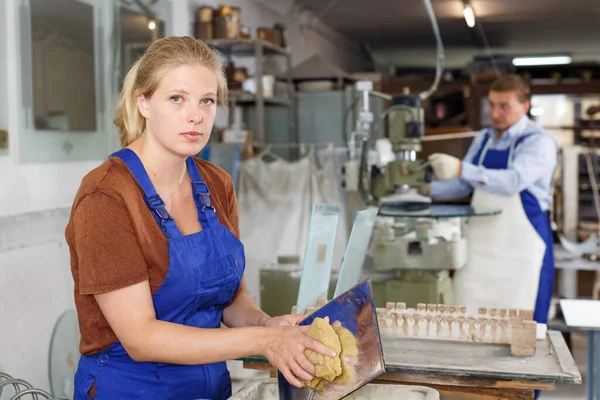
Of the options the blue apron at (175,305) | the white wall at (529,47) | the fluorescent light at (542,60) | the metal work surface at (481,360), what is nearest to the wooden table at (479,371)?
the metal work surface at (481,360)

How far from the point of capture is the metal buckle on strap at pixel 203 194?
1446mm

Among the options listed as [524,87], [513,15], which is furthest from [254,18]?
[513,15]

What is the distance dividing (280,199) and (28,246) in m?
1.64

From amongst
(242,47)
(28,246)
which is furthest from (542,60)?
(28,246)

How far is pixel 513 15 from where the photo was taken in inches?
297

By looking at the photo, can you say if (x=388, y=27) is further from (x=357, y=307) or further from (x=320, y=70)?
(x=357, y=307)

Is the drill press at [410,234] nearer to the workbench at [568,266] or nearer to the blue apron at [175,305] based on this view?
the blue apron at [175,305]

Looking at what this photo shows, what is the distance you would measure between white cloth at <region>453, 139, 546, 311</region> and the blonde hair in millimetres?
1941

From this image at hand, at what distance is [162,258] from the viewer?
132 centimetres

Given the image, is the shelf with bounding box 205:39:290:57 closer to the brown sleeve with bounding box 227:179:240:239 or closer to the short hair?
the short hair

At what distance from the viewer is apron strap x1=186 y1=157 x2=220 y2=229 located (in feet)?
4.70

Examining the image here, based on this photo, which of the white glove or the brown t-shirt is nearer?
the brown t-shirt

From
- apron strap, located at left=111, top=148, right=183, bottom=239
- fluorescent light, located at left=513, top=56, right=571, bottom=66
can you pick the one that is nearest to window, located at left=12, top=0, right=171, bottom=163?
apron strap, located at left=111, top=148, right=183, bottom=239

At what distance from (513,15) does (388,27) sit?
4.79ft
